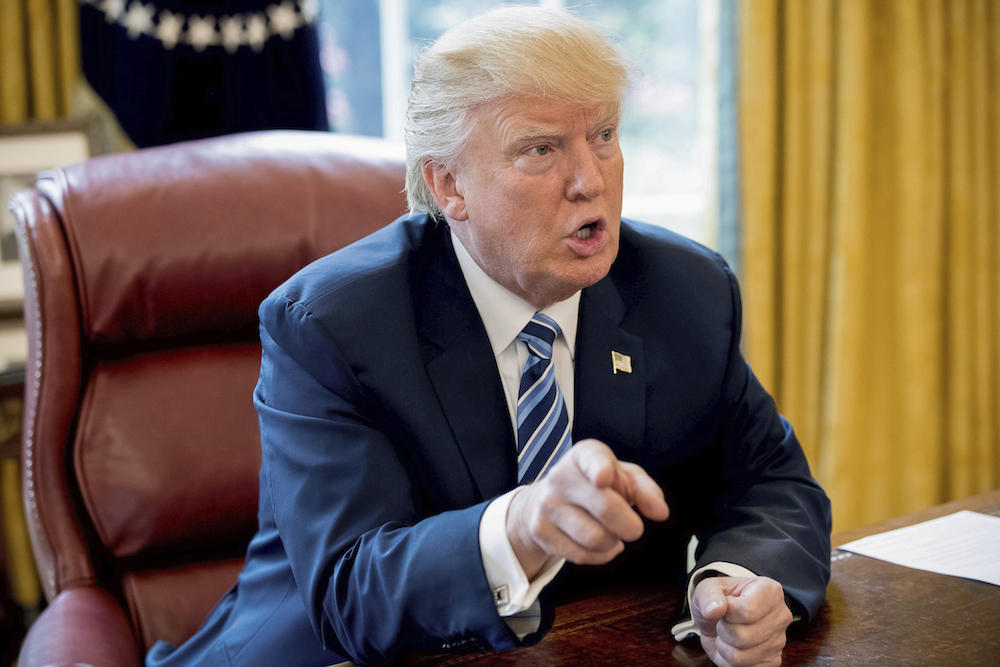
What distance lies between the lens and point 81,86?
8.21ft

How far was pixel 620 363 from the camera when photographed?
129 centimetres

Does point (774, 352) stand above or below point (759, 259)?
below

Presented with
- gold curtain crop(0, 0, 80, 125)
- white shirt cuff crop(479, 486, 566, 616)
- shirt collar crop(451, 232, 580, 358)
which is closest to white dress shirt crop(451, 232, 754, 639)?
shirt collar crop(451, 232, 580, 358)

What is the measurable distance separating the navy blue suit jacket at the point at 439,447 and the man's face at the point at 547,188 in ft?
0.36

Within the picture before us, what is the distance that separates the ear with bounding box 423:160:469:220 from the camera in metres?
1.29

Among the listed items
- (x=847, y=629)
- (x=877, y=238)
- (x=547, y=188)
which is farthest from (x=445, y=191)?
(x=877, y=238)

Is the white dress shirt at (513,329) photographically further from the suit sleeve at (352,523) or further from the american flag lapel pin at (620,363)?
the suit sleeve at (352,523)

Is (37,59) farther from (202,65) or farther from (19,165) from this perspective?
(202,65)

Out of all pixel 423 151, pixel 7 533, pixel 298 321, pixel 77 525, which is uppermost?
pixel 423 151

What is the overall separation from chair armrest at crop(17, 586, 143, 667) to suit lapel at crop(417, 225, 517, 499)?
0.53 meters

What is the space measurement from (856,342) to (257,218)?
2.14 metres

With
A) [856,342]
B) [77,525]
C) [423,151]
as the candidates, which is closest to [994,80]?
[856,342]

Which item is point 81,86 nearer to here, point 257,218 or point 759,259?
point 257,218

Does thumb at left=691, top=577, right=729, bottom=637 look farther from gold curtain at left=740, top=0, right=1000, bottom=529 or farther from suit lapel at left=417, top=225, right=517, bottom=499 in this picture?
gold curtain at left=740, top=0, right=1000, bottom=529
